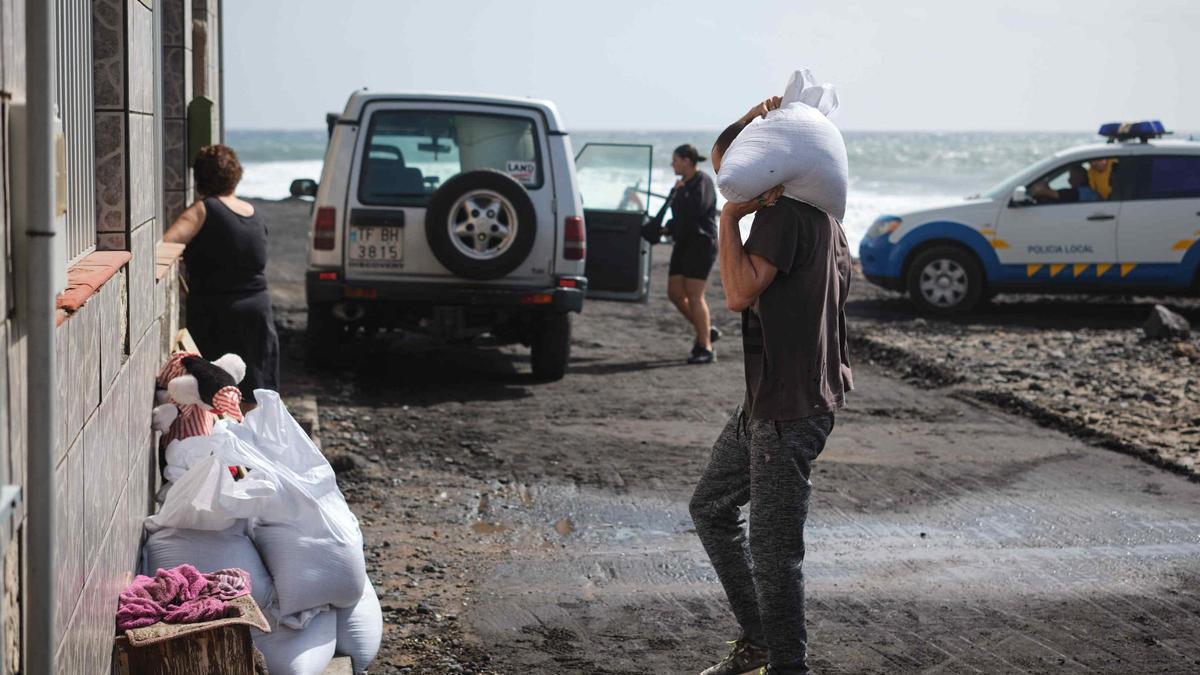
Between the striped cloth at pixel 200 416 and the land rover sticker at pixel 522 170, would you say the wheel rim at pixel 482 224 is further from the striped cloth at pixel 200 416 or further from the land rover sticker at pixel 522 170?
the striped cloth at pixel 200 416

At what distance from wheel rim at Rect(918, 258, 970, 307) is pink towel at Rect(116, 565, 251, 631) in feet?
37.7

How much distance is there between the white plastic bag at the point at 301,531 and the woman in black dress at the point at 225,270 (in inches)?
85.6

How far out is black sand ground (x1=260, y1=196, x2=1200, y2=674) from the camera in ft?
16.2

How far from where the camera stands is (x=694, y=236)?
11617mm

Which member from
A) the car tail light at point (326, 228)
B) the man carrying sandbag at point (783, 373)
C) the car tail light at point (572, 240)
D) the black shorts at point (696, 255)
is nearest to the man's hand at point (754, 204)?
the man carrying sandbag at point (783, 373)

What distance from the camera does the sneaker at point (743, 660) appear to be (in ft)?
14.5

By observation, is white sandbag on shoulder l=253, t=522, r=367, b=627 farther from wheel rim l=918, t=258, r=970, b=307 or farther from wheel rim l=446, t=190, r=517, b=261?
wheel rim l=918, t=258, r=970, b=307

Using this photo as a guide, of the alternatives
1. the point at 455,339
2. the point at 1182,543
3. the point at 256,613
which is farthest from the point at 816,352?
the point at 455,339

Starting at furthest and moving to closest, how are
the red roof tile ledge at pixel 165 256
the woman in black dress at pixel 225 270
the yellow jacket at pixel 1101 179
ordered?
the yellow jacket at pixel 1101 179
the woman in black dress at pixel 225 270
the red roof tile ledge at pixel 165 256

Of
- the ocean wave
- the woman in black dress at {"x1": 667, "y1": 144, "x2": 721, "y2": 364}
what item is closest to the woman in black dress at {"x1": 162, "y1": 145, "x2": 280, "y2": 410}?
the woman in black dress at {"x1": 667, "y1": 144, "x2": 721, "y2": 364}

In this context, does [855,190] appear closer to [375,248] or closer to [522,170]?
[522,170]

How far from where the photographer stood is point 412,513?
6.77 metres

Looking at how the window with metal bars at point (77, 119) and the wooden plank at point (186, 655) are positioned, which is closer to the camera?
the window with metal bars at point (77, 119)

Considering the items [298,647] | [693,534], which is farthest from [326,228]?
[298,647]
